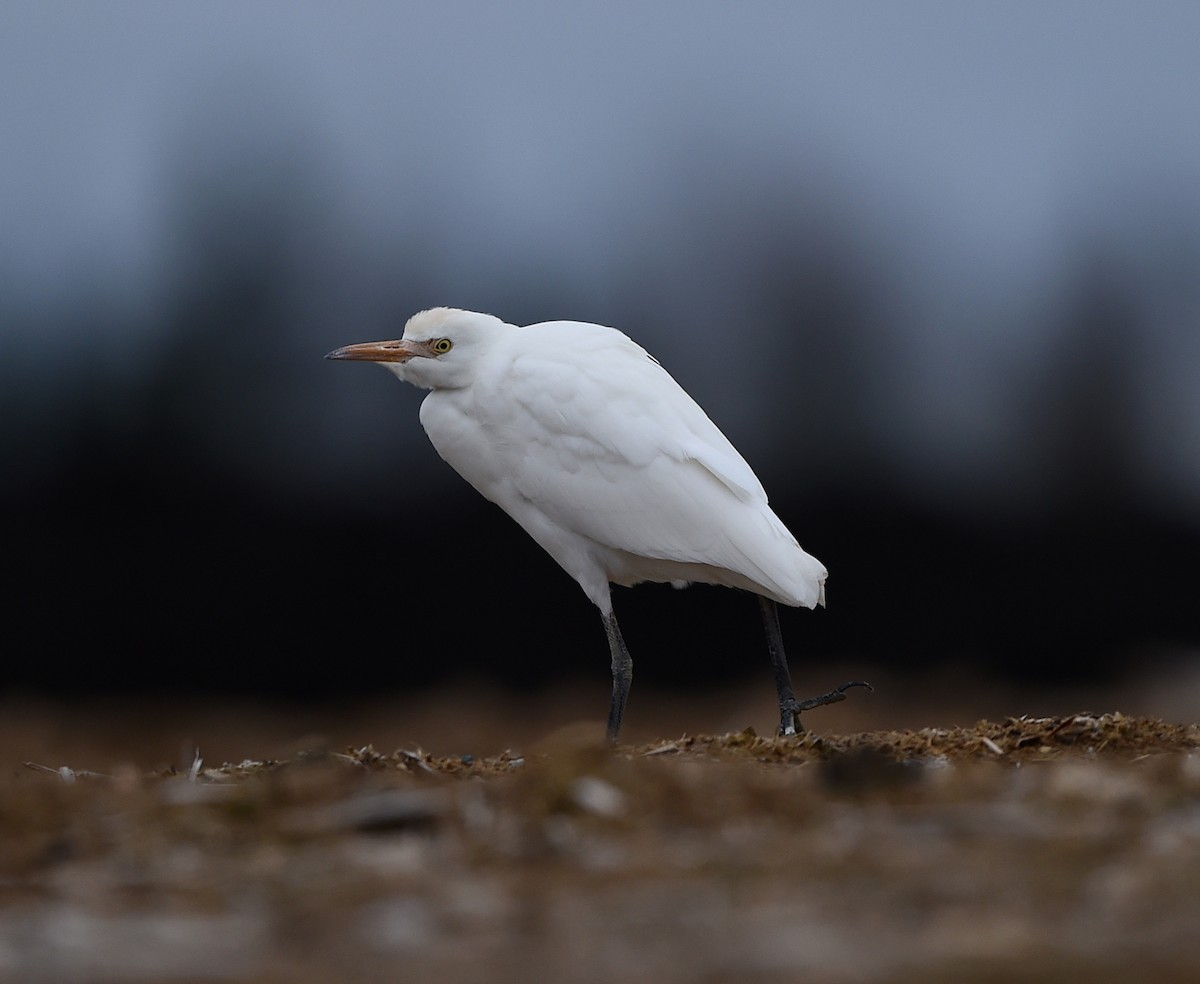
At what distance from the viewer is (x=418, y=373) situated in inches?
290

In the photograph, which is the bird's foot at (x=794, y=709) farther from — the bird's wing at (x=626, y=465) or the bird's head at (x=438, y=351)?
the bird's head at (x=438, y=351)

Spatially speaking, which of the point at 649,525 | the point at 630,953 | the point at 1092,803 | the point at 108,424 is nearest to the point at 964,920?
the point at 630,953

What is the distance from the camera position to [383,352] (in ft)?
24.4

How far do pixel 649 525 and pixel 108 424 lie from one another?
49.9ft

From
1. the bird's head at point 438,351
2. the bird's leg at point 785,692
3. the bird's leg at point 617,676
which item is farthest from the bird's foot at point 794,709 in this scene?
the bird's head at point 438,351

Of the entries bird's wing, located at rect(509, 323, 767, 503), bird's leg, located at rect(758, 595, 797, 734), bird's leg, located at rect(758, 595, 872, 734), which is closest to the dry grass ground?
bird's leg, located at rect(758, 595, 872, 734)

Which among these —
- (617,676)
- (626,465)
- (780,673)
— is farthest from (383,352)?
(780,673)

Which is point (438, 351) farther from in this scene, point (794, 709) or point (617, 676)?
point (794, 709)

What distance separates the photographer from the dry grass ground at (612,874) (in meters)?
2.58

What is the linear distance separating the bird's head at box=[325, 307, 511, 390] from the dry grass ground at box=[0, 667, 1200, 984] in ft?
9.11

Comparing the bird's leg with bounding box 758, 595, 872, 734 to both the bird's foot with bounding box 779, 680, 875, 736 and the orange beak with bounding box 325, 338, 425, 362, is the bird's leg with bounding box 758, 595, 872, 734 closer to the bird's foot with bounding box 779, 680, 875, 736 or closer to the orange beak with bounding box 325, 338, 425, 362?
the bird's foot with bounding box 779, 680, 875, 736

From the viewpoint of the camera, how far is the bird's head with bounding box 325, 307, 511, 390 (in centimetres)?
735

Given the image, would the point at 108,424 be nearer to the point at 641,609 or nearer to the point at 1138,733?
the point at 641,609

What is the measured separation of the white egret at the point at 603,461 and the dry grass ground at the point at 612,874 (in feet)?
6.09
